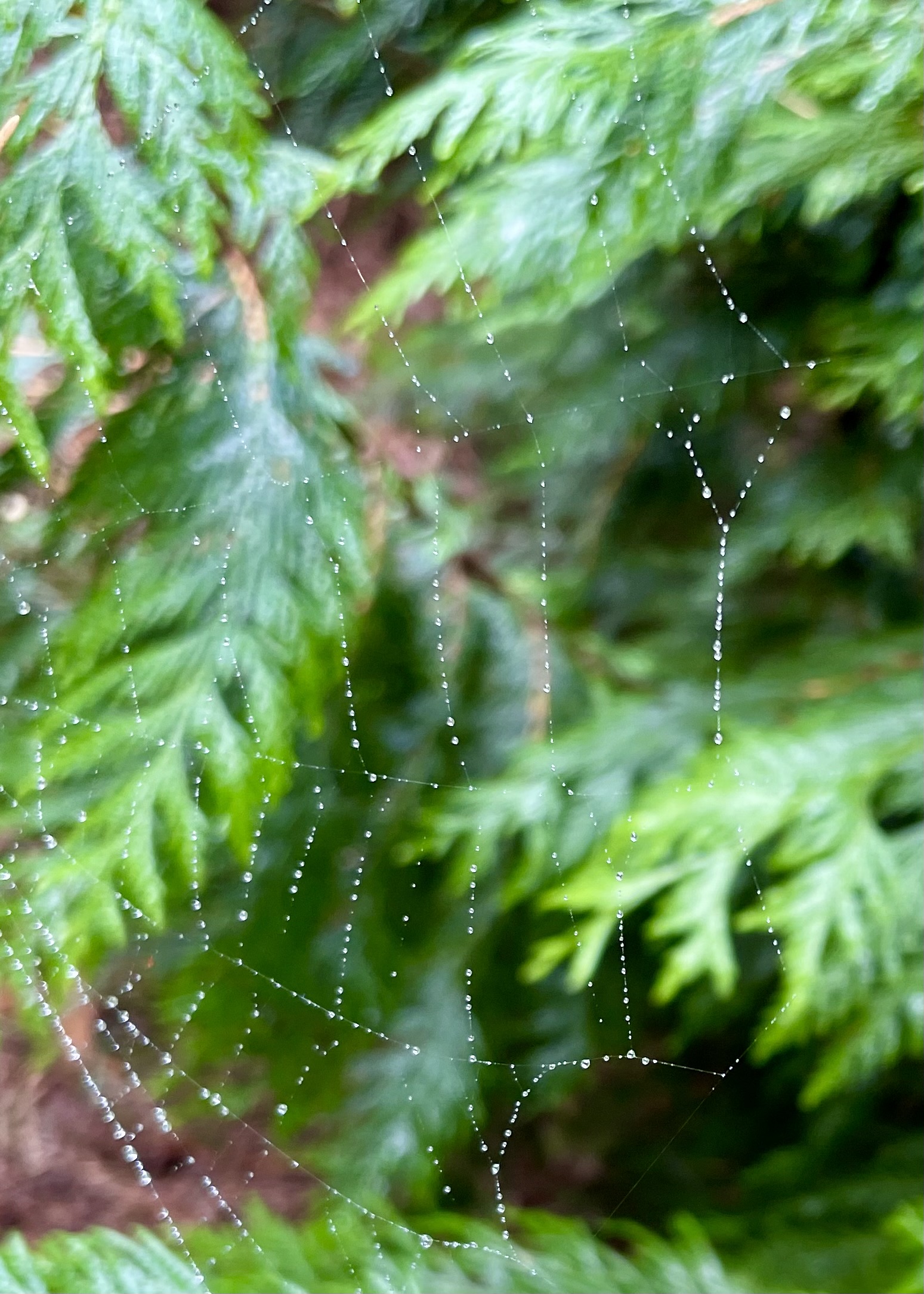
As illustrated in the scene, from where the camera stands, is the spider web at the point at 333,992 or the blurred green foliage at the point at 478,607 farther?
the spider web at the point at 333,992

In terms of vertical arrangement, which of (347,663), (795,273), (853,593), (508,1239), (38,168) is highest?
(38,168)

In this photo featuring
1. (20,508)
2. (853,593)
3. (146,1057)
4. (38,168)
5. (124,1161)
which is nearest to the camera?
(38,168)

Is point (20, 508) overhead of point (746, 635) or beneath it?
overhead

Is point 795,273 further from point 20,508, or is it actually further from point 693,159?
point 20,508

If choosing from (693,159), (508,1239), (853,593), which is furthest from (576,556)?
(508,1239)

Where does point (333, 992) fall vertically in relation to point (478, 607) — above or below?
below

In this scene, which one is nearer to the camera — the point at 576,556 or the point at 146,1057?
the point at 146,1057

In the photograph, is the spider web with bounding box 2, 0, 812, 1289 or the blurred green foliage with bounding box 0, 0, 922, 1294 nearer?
the blurred green foliage with bounding box 0, 0, 922, 1294

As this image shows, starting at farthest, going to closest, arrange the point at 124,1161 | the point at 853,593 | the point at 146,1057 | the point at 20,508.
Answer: the point at 853,593, the point at 146,1057, the point at 124,1161, the point at 20,508
